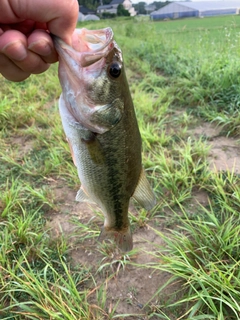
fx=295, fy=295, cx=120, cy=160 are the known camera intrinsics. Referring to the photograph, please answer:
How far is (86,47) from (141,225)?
1767 millimetres

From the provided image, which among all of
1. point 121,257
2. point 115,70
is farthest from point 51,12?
point 121,257

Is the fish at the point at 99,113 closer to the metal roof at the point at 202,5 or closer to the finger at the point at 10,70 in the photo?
the finger at the point at 10,70

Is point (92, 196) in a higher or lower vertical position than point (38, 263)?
higher

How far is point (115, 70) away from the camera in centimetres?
130

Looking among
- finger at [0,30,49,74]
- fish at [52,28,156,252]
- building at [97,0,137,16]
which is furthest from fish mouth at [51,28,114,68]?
building at [97,0,137,16]

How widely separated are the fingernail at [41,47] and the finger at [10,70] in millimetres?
299

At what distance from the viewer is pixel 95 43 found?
1.31 metres

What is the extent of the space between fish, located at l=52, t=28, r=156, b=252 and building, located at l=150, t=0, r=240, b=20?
2822 cm

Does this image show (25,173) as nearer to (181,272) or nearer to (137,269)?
(137,269)

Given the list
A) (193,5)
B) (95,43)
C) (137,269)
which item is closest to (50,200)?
(137,269)

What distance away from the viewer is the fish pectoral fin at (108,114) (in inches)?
52.9

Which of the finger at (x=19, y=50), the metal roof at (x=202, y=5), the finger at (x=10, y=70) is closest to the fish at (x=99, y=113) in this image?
the finger at (x=19, y=50)

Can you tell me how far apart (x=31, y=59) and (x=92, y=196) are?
77cm

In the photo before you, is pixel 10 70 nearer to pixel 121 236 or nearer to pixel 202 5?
pixel 121 236
